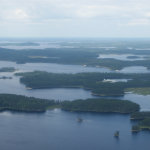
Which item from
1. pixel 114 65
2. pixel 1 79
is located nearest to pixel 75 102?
pixel 1 79

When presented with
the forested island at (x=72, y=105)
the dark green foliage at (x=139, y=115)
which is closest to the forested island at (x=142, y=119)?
the dark green foliage at (x=139, y=115)

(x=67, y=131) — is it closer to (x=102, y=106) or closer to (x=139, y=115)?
(x=102, y=106)

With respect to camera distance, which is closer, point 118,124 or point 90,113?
point 118,124

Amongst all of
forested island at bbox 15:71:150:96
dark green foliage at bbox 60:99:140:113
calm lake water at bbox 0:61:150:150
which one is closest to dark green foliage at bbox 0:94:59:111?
calm lake water at bbox 0:61:150:150

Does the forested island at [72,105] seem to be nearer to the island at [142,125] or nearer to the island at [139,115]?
the island at [139,115]

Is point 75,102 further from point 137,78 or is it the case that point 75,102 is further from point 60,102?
point 137,78

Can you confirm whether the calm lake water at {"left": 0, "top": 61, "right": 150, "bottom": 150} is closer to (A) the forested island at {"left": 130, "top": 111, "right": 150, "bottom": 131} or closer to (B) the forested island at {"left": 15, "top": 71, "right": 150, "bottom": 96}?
(A) the forested island at {"left": 130, "top": 111, "right": 150, "bottom": 131}
